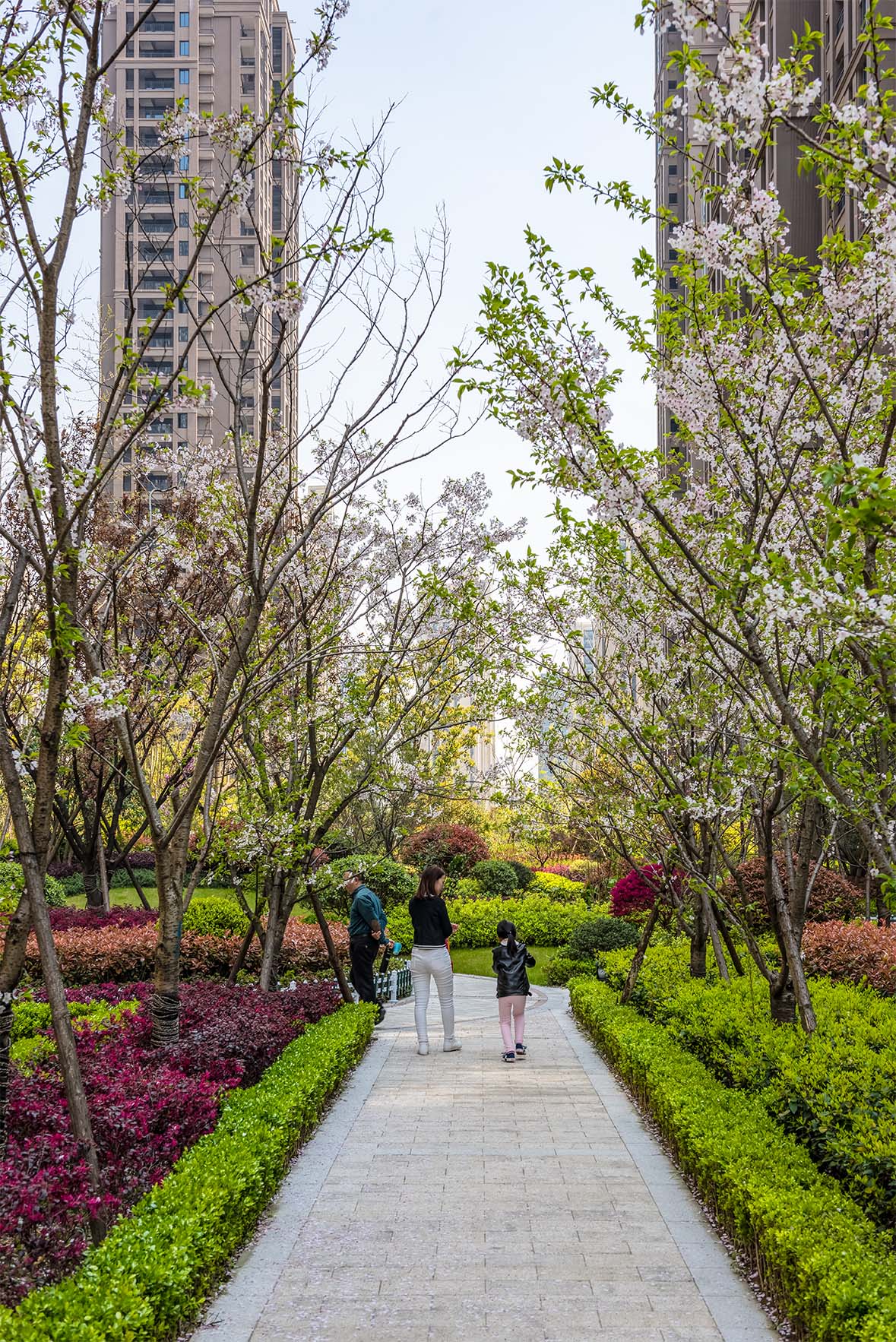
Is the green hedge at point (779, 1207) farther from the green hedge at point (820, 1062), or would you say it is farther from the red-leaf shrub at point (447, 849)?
the red-leaf shrub at point (447, 849)

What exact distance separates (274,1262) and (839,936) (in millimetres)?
8961

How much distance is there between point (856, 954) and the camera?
38.1 ft

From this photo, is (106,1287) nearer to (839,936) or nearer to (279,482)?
(279,482)

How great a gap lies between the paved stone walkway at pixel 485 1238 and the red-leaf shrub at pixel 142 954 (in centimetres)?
633

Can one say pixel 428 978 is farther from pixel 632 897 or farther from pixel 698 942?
pixel 632 897

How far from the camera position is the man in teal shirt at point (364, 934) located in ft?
38.8

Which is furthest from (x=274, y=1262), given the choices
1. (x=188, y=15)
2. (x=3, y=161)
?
(x=188, y=15)

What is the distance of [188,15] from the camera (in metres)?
62.8

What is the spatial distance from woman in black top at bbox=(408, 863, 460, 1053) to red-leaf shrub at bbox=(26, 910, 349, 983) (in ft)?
12.2

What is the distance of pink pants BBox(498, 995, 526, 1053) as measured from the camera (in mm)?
10352

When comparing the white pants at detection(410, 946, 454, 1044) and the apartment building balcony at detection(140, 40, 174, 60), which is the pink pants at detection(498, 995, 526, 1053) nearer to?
the white pants at detection(410, 946, 454, 1044)

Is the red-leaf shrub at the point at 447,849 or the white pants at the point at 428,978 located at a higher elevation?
the red-leaf shrub at the point at 447,849

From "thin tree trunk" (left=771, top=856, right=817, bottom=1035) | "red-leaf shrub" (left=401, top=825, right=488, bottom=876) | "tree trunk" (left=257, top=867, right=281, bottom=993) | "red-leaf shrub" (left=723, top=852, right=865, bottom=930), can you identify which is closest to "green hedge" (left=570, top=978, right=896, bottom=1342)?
"thin tree trunk" (left=771, top=856, right=817, bottom=1035)

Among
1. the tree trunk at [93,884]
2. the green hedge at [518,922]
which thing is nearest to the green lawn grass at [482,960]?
the green hedge at [518,922]
